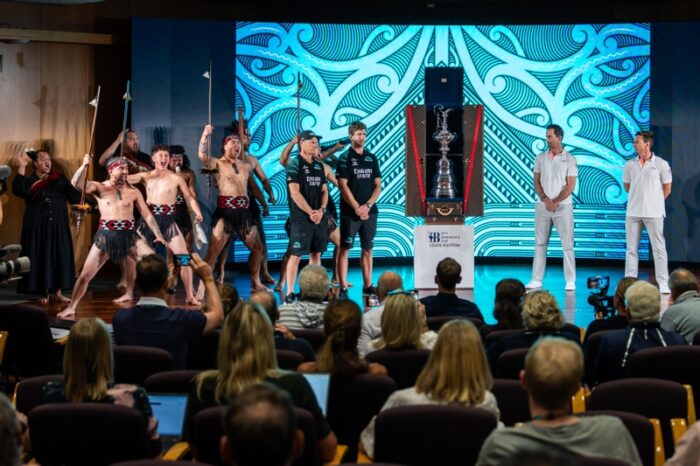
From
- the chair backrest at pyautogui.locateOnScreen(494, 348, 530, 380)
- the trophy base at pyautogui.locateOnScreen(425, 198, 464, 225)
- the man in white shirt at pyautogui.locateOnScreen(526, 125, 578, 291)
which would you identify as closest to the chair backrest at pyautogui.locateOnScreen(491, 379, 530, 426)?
the chair backrest at pyautogui.locateOnScreen(494, 348, 530, 380)

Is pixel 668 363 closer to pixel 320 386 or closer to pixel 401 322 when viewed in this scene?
pixel 401 322

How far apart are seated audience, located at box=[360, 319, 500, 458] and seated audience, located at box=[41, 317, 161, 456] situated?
0.91 m

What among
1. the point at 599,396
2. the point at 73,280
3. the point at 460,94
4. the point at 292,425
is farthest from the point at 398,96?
the point at 292,425

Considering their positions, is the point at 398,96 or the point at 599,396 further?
the point at 398,96

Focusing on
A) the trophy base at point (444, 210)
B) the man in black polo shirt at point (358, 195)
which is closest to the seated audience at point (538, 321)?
the man in black polo shirt at point (358, 195)

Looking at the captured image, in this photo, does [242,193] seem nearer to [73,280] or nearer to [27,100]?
[73,280]

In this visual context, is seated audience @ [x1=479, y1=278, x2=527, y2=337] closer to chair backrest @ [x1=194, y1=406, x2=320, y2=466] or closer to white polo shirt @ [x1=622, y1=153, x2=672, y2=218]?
chair backrest @ [x1=194, y1=406, x2=320, y2=466]

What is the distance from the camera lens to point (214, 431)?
3443 mm

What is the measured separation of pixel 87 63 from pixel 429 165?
14.6 feet

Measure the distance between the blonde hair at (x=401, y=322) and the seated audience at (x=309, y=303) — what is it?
3.93 feet

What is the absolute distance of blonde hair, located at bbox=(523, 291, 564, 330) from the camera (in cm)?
502

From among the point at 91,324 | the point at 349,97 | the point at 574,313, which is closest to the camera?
the point at 91,324

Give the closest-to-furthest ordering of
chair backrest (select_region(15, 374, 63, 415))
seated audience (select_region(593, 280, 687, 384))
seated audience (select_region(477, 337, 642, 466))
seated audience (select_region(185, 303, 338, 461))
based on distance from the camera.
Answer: seated audience (select_region(477, 337, 642, 466))
seated audience (select_region(185, 303, 338, 461))
chair backrest (select_region(15, 374, 63, 415))
seated audience (select_region(593, 280, 687, 384))

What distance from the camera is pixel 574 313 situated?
927 cm
